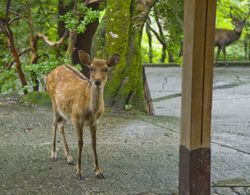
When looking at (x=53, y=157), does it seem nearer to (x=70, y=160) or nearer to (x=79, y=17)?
(x=70, y=160)

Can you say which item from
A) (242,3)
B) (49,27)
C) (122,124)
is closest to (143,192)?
(122,124)

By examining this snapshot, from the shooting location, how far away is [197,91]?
403 cm

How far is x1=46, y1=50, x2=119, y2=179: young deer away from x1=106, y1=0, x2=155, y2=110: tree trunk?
2.53m

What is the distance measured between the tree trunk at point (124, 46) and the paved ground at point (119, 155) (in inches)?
18.3

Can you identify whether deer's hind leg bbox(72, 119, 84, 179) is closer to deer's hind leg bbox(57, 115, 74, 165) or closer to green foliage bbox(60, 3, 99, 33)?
deer's hind leg bbox(57, 115, 74, 165)

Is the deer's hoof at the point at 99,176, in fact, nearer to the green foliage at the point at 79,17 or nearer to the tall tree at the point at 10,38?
the green foliage at the point at 79,17

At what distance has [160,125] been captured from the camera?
7.76 m

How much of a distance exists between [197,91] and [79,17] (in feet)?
16.4

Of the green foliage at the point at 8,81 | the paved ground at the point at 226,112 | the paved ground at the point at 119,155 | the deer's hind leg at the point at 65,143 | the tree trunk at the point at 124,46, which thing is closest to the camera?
the paved ground at the point at 119,155

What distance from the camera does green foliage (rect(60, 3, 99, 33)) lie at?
8273mm

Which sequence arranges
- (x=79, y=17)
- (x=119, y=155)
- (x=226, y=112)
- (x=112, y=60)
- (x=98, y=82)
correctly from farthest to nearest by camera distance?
(x=226, y=112) → (x=79, y=17) → (x=119, y=155) → (x=112, y=60) → (x=98, y=82)

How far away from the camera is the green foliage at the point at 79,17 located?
8.27 meters

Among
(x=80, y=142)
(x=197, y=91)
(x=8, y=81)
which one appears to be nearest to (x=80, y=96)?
(x=80, y=142)

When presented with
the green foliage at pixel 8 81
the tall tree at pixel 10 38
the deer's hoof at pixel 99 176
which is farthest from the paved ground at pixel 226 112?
the green foliage at pixel 8 81
